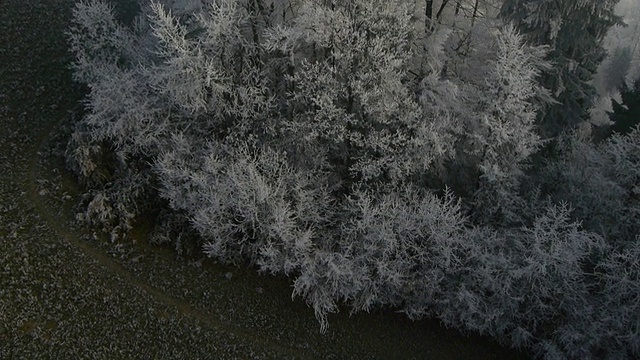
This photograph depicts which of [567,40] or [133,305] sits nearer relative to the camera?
[133,305]

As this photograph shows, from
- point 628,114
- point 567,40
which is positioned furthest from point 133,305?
point 628,114

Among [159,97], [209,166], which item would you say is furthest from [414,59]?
[159,97]

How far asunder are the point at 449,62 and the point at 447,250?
7683mm

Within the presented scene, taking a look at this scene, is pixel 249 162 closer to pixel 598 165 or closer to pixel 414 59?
pixel 414 59

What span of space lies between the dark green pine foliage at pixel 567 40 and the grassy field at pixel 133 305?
9.92 m

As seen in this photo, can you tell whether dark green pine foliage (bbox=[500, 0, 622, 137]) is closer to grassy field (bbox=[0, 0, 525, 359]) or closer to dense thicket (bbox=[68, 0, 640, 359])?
dense thicket (bbox=[68, 0, 640, 359])

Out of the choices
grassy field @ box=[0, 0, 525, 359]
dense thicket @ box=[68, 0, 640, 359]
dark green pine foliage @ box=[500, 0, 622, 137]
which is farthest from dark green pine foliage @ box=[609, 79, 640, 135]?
grassy field @ box=[0, 0, 525, 359]

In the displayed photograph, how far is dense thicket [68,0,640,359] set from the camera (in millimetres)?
17688

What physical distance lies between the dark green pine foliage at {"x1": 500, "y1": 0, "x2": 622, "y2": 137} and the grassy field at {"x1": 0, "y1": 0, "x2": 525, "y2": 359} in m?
9.92

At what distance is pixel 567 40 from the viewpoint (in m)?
19.8

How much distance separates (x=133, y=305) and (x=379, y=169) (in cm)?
986

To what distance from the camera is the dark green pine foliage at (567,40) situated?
1928 centimetres

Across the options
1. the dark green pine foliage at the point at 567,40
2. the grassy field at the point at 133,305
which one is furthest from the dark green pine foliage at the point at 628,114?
the grassy field at the point at 133,305

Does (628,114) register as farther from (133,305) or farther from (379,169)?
(133,305)
